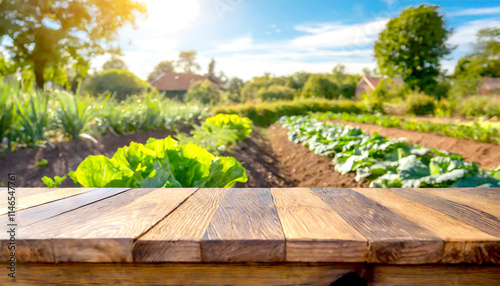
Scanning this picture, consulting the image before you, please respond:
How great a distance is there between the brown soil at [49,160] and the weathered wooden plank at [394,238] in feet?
11.0

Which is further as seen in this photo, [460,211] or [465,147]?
[465,147]

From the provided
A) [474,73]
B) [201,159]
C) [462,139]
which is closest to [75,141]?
[201,159]

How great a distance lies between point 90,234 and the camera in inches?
27.1

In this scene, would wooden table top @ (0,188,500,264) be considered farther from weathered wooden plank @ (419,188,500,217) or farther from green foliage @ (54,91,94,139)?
green foliage @ (54,91,94,139)

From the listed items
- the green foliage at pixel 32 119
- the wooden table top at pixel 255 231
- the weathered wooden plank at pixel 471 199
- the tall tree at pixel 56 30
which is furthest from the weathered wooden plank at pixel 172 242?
the tall tree at pixel 56 30

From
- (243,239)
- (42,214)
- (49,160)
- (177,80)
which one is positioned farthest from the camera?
(177,80)

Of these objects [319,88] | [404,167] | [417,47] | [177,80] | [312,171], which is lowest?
[312,171]

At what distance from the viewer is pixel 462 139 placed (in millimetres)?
6297

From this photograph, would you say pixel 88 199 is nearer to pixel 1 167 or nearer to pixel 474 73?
pixel 1 167

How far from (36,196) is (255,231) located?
853 millimetres

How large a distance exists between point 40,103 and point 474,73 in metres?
40.0

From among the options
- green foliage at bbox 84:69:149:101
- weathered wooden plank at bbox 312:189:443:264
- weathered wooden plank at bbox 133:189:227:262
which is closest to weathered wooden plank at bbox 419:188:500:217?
weathered wooden plank at bbox 312:189:443:264

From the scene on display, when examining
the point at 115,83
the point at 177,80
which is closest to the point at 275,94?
the point at 177,80

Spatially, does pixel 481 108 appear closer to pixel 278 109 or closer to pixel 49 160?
pixel 278 109
